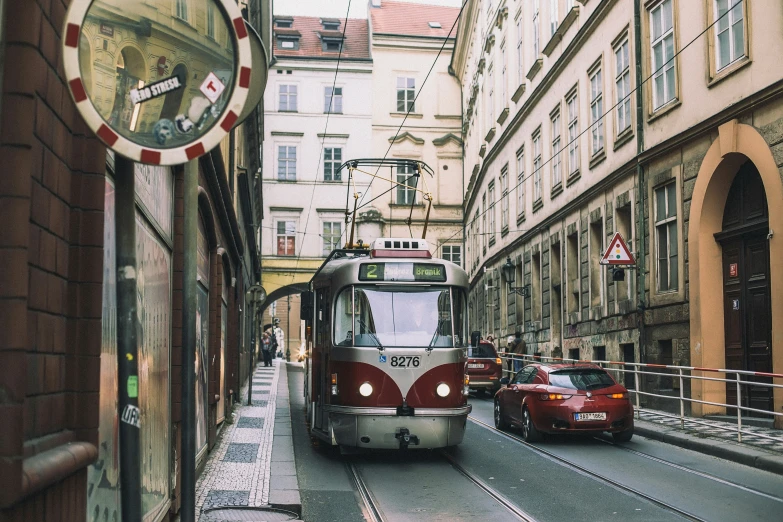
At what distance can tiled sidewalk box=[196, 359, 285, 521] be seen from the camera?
32.9ft

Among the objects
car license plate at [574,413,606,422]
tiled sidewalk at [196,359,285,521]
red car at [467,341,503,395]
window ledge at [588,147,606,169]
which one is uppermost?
window ledge at [588,147,606,169]

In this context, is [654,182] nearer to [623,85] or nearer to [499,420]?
[623,85]

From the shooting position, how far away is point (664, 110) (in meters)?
20.5

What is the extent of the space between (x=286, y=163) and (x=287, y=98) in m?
4.07

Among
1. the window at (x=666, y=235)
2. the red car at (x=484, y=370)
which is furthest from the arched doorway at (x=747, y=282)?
the red car at (x=484, y=370)

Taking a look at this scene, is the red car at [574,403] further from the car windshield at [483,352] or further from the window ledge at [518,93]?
the window ledge at [518,93]

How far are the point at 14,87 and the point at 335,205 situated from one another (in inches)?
2049

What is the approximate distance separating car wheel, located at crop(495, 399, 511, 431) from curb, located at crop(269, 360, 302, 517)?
4.05 metres

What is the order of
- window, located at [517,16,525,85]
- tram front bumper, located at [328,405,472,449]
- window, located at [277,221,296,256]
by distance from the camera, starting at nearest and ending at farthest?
tram front bumper, located at [328,405,472,449] → window, located at [517,16,525,85] → window, located at [277,221,296,256]

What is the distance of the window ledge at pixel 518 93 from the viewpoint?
34.5m

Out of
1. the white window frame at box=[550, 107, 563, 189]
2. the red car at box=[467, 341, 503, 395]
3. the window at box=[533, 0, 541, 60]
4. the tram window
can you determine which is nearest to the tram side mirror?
the tram window

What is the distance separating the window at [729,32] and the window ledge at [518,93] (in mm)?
16237

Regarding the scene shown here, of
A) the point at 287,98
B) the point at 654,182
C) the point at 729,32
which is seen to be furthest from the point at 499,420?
the point at 287,98

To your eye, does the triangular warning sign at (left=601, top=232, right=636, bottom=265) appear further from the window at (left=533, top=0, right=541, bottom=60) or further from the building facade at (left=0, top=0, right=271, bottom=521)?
the building facade at (left=0, top=0, right=271, bottom=521)
